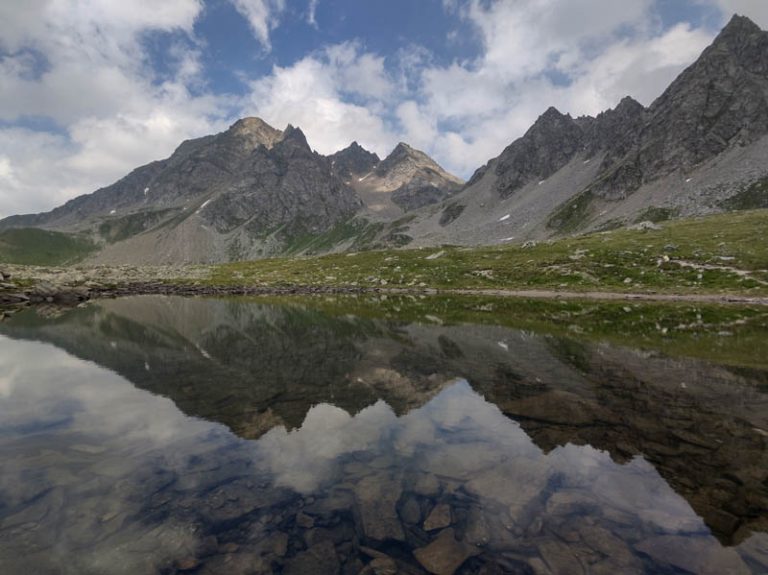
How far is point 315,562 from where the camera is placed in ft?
29.4

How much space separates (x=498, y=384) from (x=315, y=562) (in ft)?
51.1

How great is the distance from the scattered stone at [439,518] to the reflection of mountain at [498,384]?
5.53m

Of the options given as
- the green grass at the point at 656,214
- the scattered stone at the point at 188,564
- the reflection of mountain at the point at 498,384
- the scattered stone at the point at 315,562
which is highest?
the green grass at the point at 656,214

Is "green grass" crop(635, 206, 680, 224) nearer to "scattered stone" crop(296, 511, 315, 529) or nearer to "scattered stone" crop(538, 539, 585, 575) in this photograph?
"scattered stone" crop(538, 539, 585, 575)

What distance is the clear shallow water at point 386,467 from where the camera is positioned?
927cm

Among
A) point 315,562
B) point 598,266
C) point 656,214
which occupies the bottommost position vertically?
point 598,266

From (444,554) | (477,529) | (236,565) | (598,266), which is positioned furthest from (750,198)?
(236,565)

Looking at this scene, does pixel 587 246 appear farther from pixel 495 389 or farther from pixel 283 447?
pixel 283 447

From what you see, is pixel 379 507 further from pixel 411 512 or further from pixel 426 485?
pixel 426 485

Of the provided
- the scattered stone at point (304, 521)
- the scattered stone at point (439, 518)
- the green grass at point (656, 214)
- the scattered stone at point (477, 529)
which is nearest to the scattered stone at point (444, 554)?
the scattered stone at point (477, 529)

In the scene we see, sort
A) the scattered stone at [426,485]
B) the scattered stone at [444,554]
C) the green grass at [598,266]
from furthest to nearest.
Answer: the green grass at [598,266] < the scattered stone at [426,485] < the scattered stone at [444,554]

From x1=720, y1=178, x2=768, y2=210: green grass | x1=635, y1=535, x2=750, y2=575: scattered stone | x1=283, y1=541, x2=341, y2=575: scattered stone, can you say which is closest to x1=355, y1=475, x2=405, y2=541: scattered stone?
x1=283, y1=541, x2=341, y2=575: scattered stone

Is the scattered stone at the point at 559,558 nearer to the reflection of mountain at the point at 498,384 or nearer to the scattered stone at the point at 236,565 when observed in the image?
the reflection of mountain at the point at 498,384

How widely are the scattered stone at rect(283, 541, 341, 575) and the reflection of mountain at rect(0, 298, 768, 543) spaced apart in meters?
7.34
